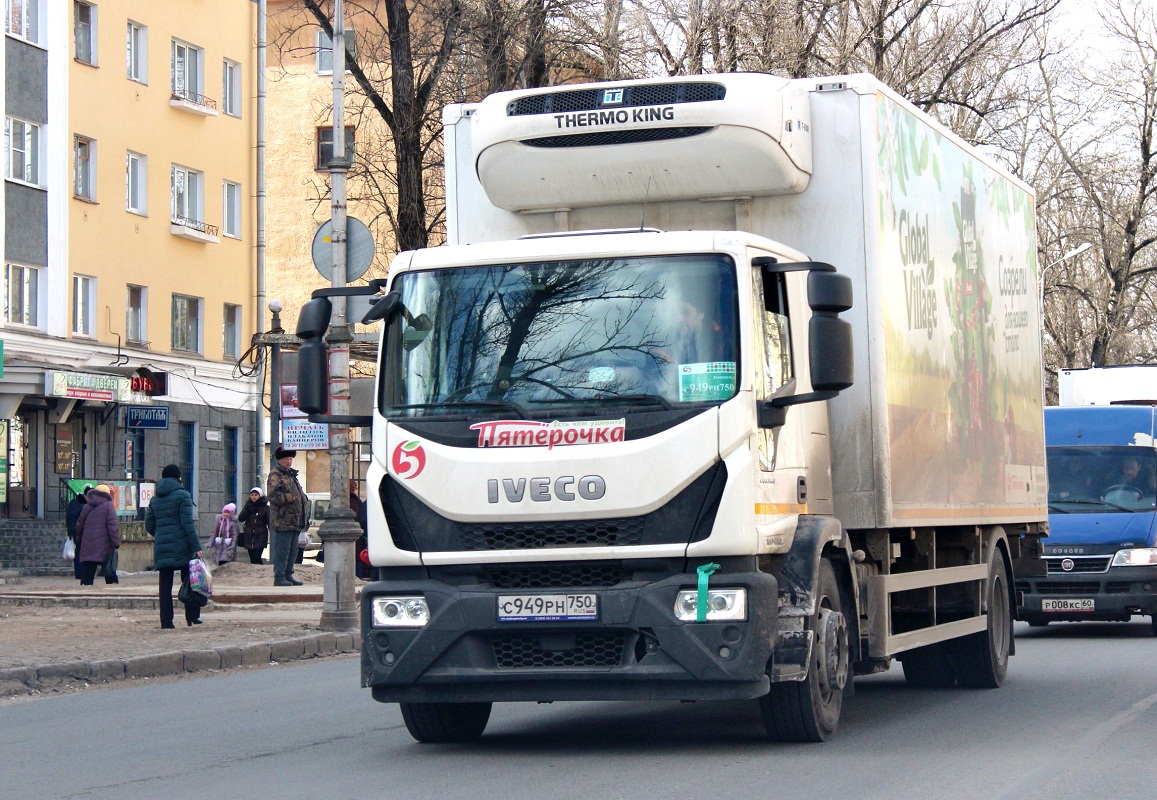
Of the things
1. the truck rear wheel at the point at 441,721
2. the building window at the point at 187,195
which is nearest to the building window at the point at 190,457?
the building window at the point at 187,195

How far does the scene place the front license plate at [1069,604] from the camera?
63.6ft

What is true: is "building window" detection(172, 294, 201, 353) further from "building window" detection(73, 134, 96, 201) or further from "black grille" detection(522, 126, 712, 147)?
"black grille" detection(522, 126, 712, 147)

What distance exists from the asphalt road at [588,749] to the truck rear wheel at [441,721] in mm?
103

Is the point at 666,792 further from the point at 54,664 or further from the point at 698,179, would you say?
the point at 54,664

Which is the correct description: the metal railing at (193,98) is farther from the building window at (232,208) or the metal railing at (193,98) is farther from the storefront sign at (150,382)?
the storefront sign at (150,382)

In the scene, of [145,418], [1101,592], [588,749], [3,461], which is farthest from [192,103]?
[588,749]

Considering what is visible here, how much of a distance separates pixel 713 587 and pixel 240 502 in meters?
35.1

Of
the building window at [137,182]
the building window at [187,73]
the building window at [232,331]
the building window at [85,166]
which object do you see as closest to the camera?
the building window at [85,166]

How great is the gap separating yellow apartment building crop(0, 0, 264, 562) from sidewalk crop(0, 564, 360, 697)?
754 centimetres

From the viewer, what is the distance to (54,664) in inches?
579

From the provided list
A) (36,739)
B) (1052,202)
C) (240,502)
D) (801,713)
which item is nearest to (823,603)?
(801,713)

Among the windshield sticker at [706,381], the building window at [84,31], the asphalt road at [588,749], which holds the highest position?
the building window at [84,31]

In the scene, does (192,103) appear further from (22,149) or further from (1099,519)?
(1099,519)

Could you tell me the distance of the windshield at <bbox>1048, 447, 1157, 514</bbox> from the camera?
785 inches
